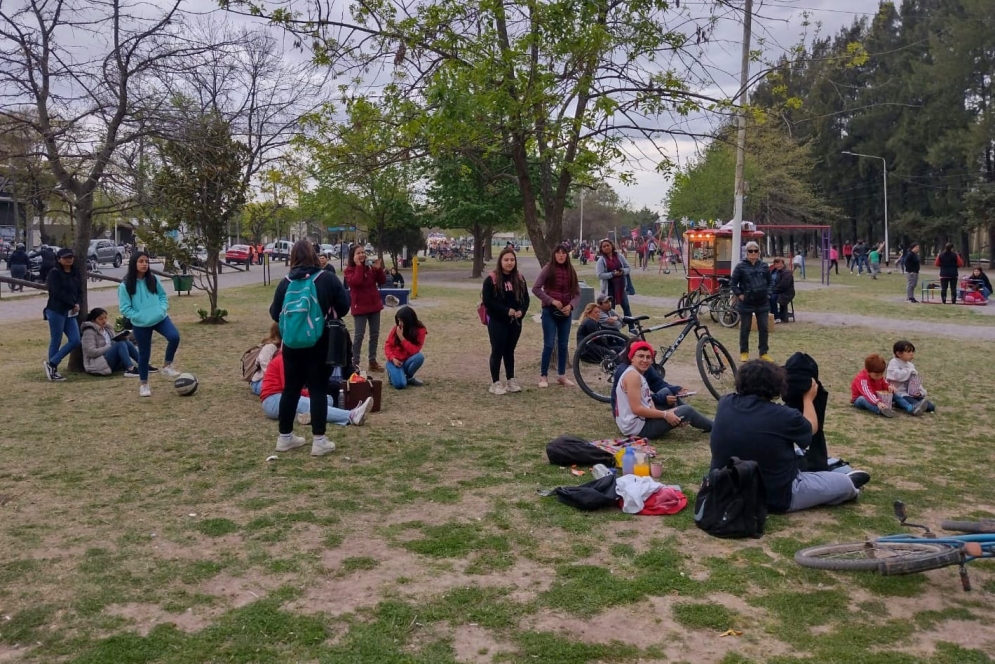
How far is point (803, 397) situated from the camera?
5.44m

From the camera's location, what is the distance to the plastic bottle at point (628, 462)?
5.66 meters

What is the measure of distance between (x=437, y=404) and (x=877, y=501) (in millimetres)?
4356

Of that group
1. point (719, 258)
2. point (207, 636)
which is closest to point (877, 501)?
point (207, 636)

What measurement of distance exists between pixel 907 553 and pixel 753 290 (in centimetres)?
742

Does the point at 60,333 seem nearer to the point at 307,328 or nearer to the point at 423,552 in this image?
the point at 307,328

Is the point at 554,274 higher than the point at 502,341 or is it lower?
higher

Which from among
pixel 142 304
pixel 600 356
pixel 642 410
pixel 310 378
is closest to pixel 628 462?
pixel 642 410

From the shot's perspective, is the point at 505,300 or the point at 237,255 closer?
the point at 505,300

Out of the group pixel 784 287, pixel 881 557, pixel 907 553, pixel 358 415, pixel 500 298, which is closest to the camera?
pixel 907 553

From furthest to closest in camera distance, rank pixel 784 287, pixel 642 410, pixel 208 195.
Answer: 1. pixel 784 287
2. pixel 208 195
3. pixel 642 410

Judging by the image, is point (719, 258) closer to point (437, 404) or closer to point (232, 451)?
point (437, 404)

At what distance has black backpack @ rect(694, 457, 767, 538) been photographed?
181 inches

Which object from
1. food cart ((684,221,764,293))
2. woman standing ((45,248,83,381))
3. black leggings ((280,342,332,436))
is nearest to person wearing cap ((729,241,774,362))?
black leggings ((280,342,332,436))

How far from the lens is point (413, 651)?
3.34 meters
